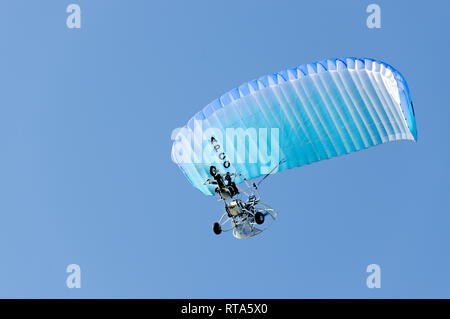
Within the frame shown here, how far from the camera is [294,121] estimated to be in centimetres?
3544

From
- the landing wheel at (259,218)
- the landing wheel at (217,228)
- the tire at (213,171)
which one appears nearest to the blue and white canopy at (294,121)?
the tire at (213,171)

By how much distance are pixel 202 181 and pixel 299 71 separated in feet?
19.9

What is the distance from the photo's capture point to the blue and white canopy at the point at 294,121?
34.1 metres

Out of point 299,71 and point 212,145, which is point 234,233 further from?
point 299,71

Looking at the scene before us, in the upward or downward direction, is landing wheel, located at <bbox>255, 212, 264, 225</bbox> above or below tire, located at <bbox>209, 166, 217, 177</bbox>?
below

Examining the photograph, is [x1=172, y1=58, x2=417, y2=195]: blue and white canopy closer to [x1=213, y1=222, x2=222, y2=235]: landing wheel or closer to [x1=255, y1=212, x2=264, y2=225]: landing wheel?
[x1=213, y1=222, x2=222, y2=235]: landing wheel

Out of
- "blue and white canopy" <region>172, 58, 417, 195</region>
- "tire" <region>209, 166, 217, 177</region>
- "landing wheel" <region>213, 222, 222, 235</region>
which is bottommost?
"landing wheel" <region>213, 222, 222, 235</region>

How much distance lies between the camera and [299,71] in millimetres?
34531

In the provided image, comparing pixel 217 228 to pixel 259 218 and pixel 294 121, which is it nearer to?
pixel 259 218

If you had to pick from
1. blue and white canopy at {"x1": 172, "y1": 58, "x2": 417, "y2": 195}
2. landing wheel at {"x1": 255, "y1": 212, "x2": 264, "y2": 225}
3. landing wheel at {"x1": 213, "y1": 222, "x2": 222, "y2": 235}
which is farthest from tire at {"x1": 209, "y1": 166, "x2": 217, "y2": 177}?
landing wheel at {"x1": 255, "y1": 212, "x2": 264, "y2": 225}

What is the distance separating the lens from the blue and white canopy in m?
34.1

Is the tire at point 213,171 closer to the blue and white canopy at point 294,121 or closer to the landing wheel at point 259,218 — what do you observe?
the blue and white canopy at point 294,121

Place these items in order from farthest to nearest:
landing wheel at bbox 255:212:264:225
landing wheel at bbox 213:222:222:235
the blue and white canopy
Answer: landing wheel at bbox 213:222:222:235 < landing wheel at bbox 255:212:264:225 < the blue and white canopy

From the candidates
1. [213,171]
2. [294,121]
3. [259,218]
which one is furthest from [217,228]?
[294,121]
